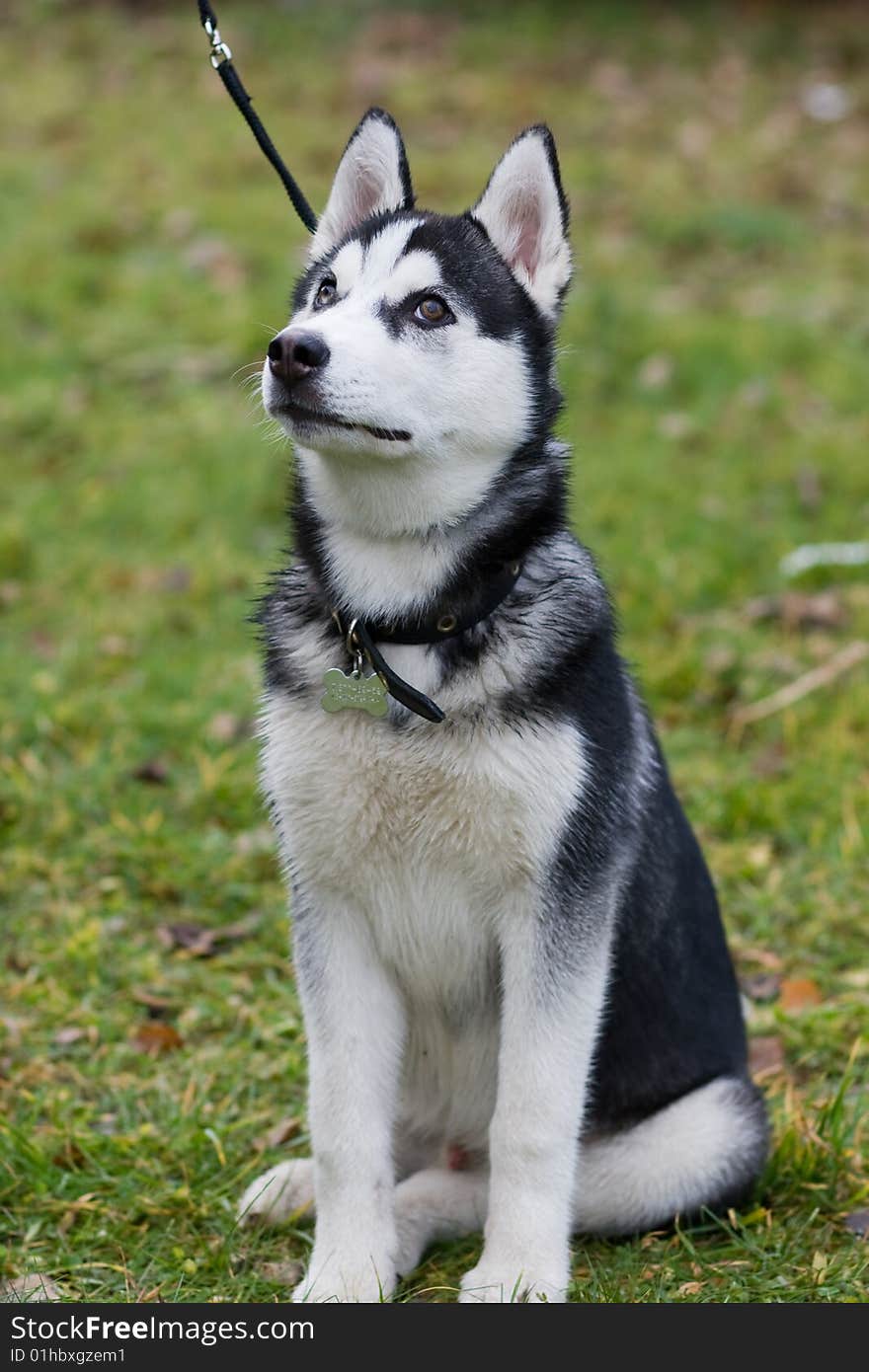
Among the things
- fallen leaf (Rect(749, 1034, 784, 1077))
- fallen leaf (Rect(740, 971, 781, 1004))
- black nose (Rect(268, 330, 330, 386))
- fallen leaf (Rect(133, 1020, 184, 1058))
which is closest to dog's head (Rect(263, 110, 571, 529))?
black nose (Rect(268, 330, 330, 386))

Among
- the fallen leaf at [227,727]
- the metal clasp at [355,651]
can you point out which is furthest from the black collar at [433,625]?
the fallen leaf at [227,727]

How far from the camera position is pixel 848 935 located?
4.44 metres

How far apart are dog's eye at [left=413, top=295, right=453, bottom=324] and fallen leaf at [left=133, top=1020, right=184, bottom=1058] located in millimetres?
2008

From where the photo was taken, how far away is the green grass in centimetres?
347

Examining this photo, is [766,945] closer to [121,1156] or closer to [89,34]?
[121,1156]

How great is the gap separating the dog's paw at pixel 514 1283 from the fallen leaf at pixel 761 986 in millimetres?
1472

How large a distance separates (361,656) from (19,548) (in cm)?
390

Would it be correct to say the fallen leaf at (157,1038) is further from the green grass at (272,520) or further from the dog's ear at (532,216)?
the dog's ear at (532,216)

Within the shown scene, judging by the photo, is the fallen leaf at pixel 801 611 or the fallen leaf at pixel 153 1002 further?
the fallen leaf at pixel 801 611

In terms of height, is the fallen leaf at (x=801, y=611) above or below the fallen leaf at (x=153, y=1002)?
above

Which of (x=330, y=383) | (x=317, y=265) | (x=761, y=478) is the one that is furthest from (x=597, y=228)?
(x=330, y=383)

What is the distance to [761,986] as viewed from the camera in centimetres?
429

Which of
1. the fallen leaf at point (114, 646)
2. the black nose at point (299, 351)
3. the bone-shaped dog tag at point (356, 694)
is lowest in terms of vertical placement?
the fallen leaf at point (114, 646)

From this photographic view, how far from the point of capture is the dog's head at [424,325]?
2750 millimetres
